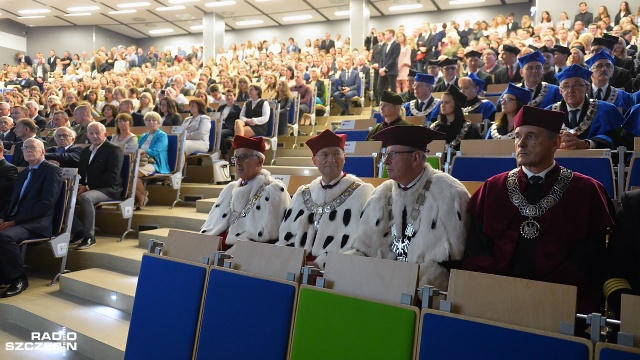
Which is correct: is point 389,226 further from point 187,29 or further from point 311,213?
point 187,29

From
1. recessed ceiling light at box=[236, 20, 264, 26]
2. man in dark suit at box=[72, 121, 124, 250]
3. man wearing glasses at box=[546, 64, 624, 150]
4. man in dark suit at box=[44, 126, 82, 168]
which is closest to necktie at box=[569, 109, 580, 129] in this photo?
man wearing glasses at box=[546, 64, 624, 150]

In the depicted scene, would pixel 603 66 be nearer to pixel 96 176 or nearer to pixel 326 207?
pixel 326 207

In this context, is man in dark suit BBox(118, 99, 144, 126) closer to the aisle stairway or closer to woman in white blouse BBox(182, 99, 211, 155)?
woman in white blouse BBox(182, 99, 211, 155)

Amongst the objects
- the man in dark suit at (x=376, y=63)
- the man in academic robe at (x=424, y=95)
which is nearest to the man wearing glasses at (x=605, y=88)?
the man in academic robe at (x=424, y=95)

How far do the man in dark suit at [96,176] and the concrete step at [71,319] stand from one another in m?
0.83

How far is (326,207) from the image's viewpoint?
292 centimetres

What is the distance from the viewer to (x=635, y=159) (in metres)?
3.06

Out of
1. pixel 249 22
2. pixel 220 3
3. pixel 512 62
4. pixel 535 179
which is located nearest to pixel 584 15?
pixel 512 62

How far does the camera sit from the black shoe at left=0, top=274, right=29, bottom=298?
A: 408 cm

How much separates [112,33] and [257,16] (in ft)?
21.8

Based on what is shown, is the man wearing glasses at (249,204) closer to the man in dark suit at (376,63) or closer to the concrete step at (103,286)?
the concrete step at (103,286)

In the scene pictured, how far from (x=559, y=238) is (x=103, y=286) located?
324 cm

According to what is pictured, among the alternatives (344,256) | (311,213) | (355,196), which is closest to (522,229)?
(344,256)

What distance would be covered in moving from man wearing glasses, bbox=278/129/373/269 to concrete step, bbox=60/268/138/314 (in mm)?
1436
